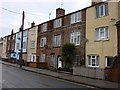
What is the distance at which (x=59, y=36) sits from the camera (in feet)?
86.8

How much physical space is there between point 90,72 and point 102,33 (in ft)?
16.2

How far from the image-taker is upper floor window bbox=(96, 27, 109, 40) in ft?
59.9

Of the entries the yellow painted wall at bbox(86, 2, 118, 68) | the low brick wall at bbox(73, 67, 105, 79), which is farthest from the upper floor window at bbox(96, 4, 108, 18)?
the low brick wall at bbox(73, 67, 105, 79)

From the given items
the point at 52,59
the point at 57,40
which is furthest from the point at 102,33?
the point at 52,59

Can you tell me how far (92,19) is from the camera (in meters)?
20.2

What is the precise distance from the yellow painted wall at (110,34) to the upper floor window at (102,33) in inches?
16.7

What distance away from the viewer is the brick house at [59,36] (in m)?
21.9

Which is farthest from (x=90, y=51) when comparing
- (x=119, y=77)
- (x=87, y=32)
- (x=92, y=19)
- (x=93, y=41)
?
(x=119, y=77)

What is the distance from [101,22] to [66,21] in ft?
25.0

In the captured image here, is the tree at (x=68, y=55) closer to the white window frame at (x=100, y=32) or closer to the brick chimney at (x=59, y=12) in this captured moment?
the white window frame at (x=100, y=32)

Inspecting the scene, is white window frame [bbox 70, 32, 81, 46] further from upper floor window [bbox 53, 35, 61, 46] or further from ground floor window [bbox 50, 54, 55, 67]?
ground floor window [bbox 50, 54, 55, 67]

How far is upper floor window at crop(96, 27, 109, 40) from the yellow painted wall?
Result: 42 cm

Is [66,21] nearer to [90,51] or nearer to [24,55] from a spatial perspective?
[90,51]

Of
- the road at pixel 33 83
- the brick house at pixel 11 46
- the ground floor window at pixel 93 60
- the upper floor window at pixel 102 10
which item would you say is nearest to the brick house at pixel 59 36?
the ground floor window at pixel 93 60
